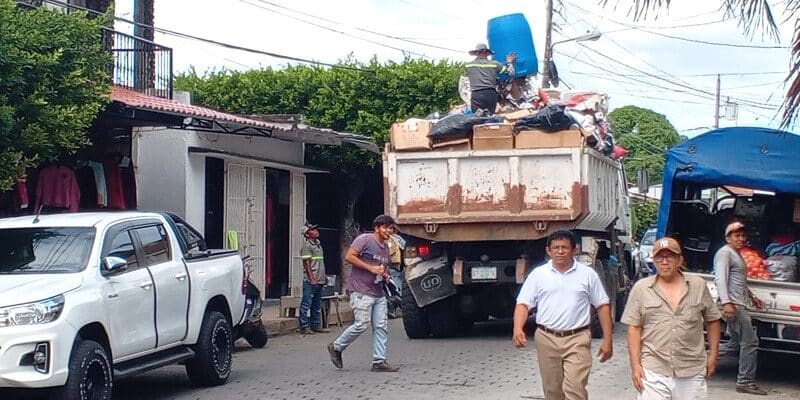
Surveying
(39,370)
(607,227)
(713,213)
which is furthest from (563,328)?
(607,227)

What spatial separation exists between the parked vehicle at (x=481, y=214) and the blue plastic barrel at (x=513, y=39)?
3.34 meters

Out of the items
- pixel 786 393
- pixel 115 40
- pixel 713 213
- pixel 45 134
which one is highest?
pixel 115 40

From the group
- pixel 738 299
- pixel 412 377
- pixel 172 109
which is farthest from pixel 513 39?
pixel 738 299

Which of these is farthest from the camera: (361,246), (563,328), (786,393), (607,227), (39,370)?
(607,227)

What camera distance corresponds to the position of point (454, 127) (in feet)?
48.9

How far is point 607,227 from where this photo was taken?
57.3 ft

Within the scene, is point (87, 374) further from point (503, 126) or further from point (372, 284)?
point (503, 126)

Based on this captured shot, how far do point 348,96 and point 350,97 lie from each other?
5 cm

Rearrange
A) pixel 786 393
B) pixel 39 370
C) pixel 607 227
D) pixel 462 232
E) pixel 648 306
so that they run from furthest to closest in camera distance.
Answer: pixel 607 227, pixel 462 232, pixel 786 393, pixel 39 370, pixel 648 306

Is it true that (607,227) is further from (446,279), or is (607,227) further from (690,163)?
(690,163)

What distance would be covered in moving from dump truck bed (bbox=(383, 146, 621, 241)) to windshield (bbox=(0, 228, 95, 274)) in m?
5.82

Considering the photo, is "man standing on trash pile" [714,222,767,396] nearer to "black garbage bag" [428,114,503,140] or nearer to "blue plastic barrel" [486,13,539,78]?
"black garbage bag" [428,114,503,140]

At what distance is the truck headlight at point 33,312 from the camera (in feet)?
28.2

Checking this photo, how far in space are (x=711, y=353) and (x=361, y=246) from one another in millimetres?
5500
